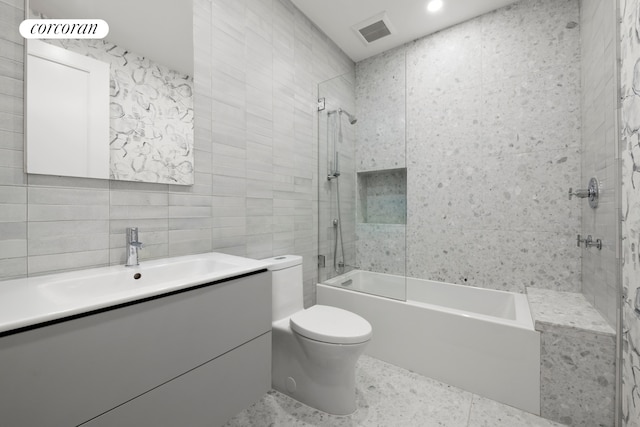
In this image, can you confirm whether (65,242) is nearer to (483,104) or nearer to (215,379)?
(215,379)

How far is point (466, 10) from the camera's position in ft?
7.01

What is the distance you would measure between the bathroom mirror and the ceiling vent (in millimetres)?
1488

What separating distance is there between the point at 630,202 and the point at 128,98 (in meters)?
2.25

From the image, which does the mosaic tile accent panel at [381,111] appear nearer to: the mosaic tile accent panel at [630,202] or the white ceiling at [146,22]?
the mosaic tile accent panel at [630,202]

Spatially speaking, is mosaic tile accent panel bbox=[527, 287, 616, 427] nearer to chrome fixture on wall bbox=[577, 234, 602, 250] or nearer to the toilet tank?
chrome fixture on wall bbox=[577, 234, 602, 250]

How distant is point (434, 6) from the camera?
2088 mm

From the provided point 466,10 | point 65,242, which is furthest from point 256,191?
point 466,10

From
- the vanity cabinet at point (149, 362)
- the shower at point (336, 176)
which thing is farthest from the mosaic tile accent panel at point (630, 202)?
the shower at point (336, 176)

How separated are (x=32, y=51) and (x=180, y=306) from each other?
110 centimetres

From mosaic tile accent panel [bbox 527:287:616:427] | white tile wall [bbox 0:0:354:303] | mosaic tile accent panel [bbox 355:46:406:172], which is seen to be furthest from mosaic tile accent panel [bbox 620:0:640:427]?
white tile wall [bbox 0:0:354:303]

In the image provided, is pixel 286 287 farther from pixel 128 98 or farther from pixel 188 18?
pixel 188 18

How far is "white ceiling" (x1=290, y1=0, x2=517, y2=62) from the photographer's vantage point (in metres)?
2.07

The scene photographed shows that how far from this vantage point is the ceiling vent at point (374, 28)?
2223mm

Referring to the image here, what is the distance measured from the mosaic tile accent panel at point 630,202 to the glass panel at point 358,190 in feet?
3.98
